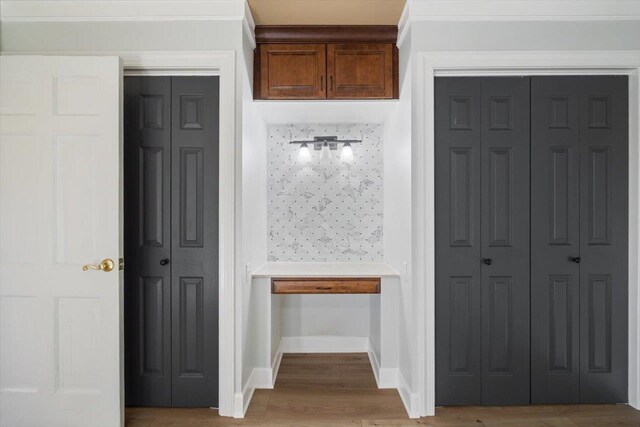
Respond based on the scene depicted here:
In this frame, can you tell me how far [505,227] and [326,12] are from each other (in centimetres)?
184

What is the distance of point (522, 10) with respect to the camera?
2.31 m

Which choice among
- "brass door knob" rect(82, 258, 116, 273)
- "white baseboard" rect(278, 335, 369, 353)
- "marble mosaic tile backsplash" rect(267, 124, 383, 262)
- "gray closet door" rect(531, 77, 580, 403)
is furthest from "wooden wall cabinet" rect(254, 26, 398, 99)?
"white baseboard" rect(278, 335, 369, 353)

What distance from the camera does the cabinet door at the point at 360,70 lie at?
8.98 feet

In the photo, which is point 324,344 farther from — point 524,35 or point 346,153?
point 524,35

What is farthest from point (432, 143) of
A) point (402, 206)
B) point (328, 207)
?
point (328, 207)

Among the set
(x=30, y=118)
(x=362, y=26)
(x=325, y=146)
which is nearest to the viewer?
(x=30, y=118)

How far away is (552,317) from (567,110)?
132 centimetres

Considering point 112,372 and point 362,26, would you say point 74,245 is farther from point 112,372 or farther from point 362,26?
point 362,26

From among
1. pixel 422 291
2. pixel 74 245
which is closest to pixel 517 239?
pixel 422 291

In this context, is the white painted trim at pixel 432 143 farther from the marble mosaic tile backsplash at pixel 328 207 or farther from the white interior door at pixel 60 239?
the white interior door at pixel 60 239

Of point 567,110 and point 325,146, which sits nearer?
point 567,110

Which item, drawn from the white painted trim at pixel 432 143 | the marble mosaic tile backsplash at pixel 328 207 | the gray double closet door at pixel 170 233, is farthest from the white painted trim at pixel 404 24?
the gray double closet door at pixel 170 233

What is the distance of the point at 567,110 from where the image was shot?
2381mm

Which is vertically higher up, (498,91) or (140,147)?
(498,91)
